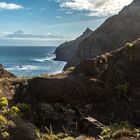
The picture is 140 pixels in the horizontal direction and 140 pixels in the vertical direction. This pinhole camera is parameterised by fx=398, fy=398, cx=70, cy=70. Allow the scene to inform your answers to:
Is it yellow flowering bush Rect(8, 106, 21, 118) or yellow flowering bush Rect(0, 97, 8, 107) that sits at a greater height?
yellow flowering bush Rect(0, 97, 8, 107)

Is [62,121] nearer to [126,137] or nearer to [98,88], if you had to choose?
[98,88]

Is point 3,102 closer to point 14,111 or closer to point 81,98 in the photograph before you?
point 14,111

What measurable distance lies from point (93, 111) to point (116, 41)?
128508mm

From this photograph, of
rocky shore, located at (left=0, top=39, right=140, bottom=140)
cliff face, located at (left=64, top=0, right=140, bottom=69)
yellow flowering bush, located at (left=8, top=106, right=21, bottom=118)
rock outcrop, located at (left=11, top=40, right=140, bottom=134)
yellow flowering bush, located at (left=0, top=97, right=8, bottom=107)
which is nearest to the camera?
yellow flowering bush, located at (left=8, top=106, right=21, bottom=118)

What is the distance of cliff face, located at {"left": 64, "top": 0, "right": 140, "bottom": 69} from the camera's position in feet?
480

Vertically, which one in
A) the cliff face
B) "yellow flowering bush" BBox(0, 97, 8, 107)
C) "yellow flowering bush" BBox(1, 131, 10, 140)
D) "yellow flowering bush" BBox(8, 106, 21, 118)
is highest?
the cliff face

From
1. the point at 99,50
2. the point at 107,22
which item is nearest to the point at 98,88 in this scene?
the point at 99,50

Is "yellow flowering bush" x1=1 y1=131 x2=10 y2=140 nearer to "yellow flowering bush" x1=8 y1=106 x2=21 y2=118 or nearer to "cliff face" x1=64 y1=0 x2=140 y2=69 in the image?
"yellow flowering bush" x1=8 y1=106 x2=21 y2=118

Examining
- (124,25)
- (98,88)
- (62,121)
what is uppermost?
(124,25)

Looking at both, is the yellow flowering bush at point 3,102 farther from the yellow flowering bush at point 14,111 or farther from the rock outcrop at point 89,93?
the rock outcrop at point 89,93

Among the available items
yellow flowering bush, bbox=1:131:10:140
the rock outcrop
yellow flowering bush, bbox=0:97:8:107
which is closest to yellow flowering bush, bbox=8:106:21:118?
yellow flowering bush, bbox=0:97:8:107

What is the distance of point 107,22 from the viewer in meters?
161

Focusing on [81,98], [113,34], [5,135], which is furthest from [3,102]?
[113,34]

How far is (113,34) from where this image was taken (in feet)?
495
